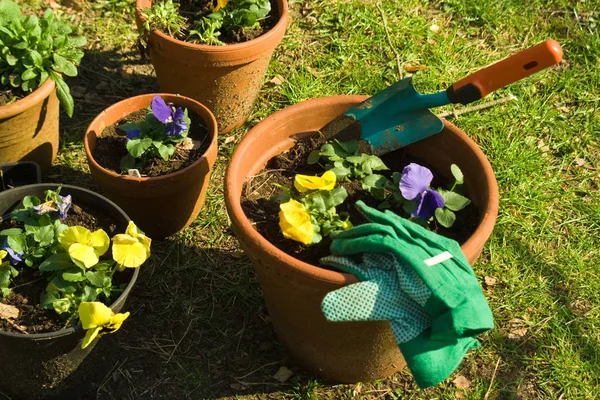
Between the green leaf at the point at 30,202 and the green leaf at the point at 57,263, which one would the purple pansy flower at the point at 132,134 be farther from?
the green leaf at the point at 57,263

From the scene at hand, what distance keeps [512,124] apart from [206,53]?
1427 mm

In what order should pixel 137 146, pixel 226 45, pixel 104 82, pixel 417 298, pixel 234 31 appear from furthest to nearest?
1. pixel 104 82
2. pixel 234 31
3. pixel 226 45
4. pixel 137 146
5. pixel 417 298

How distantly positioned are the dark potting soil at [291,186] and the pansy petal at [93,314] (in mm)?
512

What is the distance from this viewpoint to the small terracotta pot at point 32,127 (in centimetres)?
246

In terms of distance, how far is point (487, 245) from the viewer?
2.68 m

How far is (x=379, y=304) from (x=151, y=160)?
3.67ft

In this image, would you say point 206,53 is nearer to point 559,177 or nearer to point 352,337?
point 352,337

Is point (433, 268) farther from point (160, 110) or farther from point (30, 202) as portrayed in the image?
point (30, 202)

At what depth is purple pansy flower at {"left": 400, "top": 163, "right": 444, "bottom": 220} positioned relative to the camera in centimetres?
198

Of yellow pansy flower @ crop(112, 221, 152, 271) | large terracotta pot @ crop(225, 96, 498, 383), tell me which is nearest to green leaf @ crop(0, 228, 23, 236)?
yellow pansy flower @ crop(112, 221, 152, 271)

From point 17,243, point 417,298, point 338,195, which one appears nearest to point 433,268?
point 417,298

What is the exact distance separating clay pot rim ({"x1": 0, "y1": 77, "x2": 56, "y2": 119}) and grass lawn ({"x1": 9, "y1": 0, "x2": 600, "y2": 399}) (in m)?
0.40

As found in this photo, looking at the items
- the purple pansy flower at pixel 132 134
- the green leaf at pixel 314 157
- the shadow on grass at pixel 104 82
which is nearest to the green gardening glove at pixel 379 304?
the green leaf at pixel 314 157

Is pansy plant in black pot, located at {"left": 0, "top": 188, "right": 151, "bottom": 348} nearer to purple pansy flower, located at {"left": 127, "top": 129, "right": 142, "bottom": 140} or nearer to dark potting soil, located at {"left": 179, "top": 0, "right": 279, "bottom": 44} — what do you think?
purple pansy flower, located at {"left": 127, "top": 129, "right": 142, "bottom": 140}
